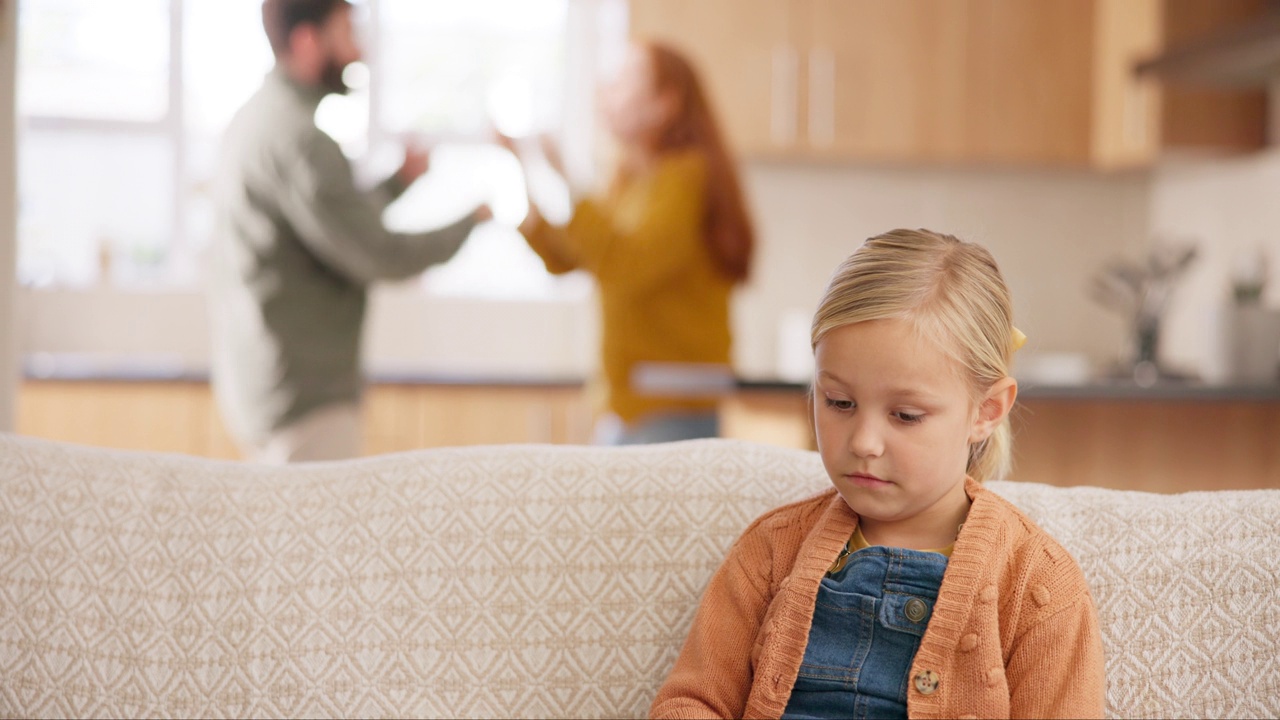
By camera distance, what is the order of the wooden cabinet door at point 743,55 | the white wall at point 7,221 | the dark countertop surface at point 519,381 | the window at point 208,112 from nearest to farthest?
the white wall at point 7,221, the dark countertop surface at point 519,381, the wooden cabinet door at point 743,55, the window at point 208,112

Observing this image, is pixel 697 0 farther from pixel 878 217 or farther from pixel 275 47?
pixel 275 47

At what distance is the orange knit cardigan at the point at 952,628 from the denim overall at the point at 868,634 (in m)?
0.02

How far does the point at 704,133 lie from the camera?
2.66m

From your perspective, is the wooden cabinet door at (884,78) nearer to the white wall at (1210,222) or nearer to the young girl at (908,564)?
the white wall at (1210,222)

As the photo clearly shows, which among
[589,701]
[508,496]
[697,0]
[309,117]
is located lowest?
[589,701]

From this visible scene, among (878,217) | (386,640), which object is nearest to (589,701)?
(386,640)

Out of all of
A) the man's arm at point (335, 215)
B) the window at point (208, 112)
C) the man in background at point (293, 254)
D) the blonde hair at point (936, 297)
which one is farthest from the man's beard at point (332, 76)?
the window at point (208, 112)

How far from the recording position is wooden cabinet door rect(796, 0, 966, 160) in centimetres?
413

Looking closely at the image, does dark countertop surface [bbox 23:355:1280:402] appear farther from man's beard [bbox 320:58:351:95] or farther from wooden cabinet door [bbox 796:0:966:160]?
wooden cabinet door [bbox 796:0:966:160]

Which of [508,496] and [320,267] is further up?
[320,267]

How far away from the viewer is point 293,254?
239 centimetres

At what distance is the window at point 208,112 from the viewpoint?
4.36m

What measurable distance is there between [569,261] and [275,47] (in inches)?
30.1

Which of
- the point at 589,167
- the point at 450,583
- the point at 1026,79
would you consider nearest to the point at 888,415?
the point at 450,583
